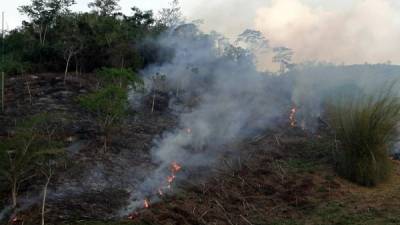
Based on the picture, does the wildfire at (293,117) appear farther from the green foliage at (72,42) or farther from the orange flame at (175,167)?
the green foliage at (72,42)

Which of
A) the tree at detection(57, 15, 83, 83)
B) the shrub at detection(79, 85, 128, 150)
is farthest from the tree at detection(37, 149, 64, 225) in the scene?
the tree at detection(57, 15, 83, 83)

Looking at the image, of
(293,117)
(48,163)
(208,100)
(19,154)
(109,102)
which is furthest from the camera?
(208,100)

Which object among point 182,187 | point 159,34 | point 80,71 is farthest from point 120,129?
point 159,34

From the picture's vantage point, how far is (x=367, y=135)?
56.6 ft

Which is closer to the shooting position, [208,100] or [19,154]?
[19,154]

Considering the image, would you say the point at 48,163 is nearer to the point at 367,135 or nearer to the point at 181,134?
the point at 181,134

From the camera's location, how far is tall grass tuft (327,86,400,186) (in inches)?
679

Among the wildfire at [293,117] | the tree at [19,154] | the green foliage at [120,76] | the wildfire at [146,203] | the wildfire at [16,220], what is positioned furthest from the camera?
the wildfire at [293,117]

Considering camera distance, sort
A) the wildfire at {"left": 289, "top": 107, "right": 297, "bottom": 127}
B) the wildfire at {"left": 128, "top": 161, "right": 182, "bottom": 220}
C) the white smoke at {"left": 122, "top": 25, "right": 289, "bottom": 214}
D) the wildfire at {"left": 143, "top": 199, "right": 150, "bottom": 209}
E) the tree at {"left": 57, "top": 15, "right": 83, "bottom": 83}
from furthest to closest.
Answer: the tree at {"left": 57, "top": 15, "right": 83, "bottom": 83}, the wildfire at {"left": 289, "top": 107, "right": 297, "bottom": 127}, the white smoke at {"left": 122, "top": 25, "right": 289, "bottom": 214}, the wildfire at {"left": 143, "top": 199, "right": 150, "bottom": 209}, the wildfire at {"left": 128, "top": 161, "right": 182, "bottom": 220}

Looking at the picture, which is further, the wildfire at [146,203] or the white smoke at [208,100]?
the white smoke at [208,100]

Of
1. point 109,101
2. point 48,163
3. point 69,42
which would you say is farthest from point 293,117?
point 69,42

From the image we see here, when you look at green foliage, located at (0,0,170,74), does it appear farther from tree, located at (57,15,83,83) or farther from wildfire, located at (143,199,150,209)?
wildfire, located at (143,199,150,209)

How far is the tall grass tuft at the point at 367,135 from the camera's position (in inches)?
679

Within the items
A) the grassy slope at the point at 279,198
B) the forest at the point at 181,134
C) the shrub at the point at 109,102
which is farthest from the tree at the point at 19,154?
the shrub at the point at 109,102
